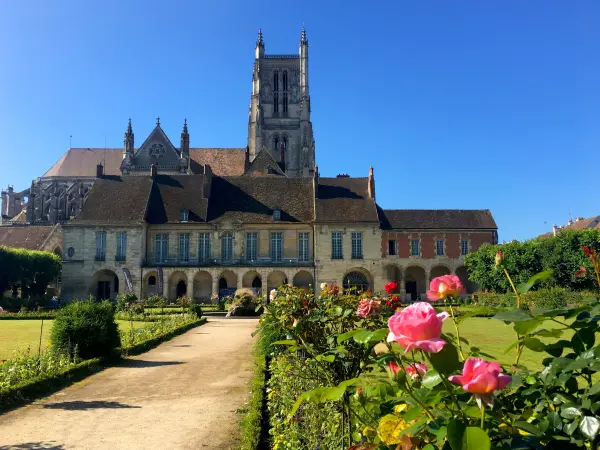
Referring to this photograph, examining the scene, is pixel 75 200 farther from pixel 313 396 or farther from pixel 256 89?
pixel 313 396

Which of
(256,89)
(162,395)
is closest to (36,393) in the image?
(162,395)

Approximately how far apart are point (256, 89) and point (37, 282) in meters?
32.4

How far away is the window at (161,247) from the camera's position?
34.5 meters

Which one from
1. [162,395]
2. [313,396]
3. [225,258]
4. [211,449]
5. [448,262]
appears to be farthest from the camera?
[448,262]

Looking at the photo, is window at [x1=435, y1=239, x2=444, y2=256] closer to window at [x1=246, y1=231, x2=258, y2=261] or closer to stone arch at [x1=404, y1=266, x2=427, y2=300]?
stone arch at [x1=404, y1=266, x2=427, y2=300]

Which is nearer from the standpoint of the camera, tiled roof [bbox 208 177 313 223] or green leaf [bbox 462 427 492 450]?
green leaf [bbox 462 427 492 450]

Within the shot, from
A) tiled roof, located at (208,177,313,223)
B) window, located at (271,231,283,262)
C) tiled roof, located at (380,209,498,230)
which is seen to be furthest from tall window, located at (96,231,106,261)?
tiled roof, located at (380,209,498,230)

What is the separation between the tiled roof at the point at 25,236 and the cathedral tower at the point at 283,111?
2248 centimetres

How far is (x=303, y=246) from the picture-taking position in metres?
34.8

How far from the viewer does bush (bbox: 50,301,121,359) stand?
1072 centimetres

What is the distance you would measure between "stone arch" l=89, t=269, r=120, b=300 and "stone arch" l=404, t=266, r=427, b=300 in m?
20.4

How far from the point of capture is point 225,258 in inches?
1358

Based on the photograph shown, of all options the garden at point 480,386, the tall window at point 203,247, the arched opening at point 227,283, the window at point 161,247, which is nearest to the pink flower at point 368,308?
the garden at point 480,386

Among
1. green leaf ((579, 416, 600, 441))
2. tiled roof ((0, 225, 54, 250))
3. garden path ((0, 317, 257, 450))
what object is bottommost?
garden path ((0, 317, 257, 450))
